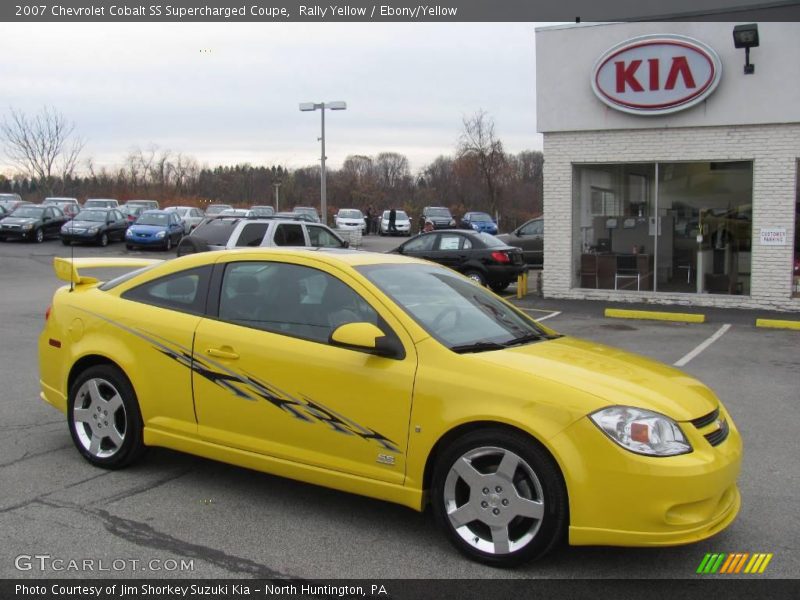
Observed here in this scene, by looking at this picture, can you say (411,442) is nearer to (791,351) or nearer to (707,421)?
(707,421)

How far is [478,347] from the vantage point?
430 centimetres

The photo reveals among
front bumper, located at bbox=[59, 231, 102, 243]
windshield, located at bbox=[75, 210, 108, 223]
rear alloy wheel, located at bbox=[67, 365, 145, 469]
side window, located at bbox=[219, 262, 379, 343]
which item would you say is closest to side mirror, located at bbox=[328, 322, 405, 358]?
side window, located at bbox=[219, 262, 379, 343]

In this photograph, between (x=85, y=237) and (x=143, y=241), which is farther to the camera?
(x=85, y=237)

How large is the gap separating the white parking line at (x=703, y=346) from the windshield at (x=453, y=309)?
5.22m

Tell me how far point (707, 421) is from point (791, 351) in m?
7.64

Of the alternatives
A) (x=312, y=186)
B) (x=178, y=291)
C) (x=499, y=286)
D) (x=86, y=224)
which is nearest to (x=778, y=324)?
(x=499, y=286)

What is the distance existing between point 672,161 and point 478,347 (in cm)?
1215

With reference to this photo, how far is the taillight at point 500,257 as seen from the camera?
17.3 metres

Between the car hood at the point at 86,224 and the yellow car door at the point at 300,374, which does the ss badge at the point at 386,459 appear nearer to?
the yellow car door at the point at 300,374

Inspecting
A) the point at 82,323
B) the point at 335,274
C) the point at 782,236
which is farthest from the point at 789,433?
the point at 782,236

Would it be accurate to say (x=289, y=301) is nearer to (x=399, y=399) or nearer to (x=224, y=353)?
(x=224, y=353)

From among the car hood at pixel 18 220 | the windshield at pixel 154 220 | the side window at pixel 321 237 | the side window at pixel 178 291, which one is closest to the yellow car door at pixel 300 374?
the side window at pixel 178 291

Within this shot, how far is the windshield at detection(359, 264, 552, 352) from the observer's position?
439cm

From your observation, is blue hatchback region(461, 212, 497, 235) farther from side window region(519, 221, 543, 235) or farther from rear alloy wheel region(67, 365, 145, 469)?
rear alloy wheel region(67, 365, 145, 469)
